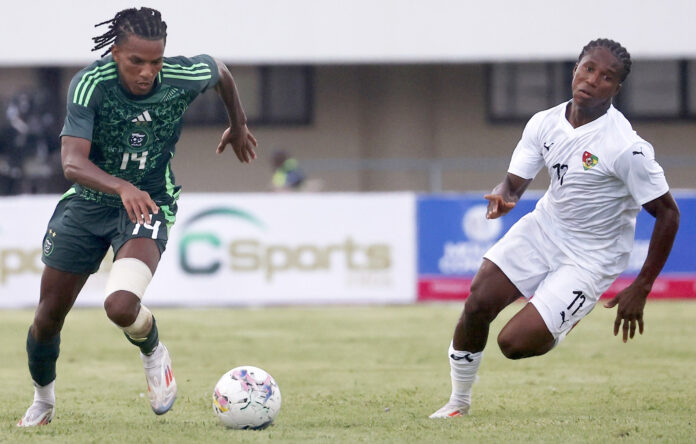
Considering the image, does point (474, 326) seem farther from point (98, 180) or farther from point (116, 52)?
point (116, 52)

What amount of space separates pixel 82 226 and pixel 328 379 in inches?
119

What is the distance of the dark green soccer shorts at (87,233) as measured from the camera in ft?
22.9

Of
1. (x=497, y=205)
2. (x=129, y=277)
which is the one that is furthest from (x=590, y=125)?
(x=129, y=277)

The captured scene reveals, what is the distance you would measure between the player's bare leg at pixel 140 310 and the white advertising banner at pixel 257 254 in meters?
7.80

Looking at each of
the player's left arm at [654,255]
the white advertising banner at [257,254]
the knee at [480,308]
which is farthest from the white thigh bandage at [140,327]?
the white advertising banner at [257,254]

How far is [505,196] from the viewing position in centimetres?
720

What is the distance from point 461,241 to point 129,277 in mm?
9067

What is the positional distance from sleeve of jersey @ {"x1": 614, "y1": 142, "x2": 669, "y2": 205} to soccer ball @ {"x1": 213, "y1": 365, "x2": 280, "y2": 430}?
93.0 inches

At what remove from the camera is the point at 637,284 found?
22.7 ft

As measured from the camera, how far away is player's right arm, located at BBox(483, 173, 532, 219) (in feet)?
23.0

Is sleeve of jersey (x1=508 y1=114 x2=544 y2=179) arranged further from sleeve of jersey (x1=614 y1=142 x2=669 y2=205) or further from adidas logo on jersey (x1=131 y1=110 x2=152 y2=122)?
adidas logo on jersey (x1=131 y1=110 x2=152 y2=122)

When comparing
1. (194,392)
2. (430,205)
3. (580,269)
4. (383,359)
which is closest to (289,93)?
(430,205)

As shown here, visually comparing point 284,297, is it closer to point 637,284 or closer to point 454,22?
point 454,22

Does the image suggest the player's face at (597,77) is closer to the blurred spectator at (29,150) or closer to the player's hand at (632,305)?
the player's hand at (632,305)
